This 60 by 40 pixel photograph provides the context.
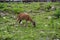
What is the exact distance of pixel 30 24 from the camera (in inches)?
253

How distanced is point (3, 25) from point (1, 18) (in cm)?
67

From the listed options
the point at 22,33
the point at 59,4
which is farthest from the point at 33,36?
the point at 59,4

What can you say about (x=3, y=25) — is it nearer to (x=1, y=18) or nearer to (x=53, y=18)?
(x=1, y=18)

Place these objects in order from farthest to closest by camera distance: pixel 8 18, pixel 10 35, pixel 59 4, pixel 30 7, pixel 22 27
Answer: pixel 59 4, pixel 30 7, pixel 8 18, pixel 22 27, pixel 10 35

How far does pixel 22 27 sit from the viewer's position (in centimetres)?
608

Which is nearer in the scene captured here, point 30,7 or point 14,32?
point 14,32

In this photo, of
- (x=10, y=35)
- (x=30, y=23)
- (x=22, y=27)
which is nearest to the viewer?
(x=10, y=35)

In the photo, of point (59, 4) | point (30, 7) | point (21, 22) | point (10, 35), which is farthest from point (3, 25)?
point (59, 4)

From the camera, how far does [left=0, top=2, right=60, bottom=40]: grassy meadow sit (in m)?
5.45

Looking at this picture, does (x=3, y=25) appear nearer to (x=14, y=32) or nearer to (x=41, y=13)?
(x=14, y=32)

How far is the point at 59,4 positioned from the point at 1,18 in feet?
9.05

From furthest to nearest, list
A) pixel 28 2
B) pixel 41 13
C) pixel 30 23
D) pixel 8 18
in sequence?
pixel 28 2 → pixel 41 13 → pixel 8 18 → pixel 30 23

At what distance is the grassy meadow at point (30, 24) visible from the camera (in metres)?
5.45

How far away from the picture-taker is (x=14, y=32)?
5707mm
